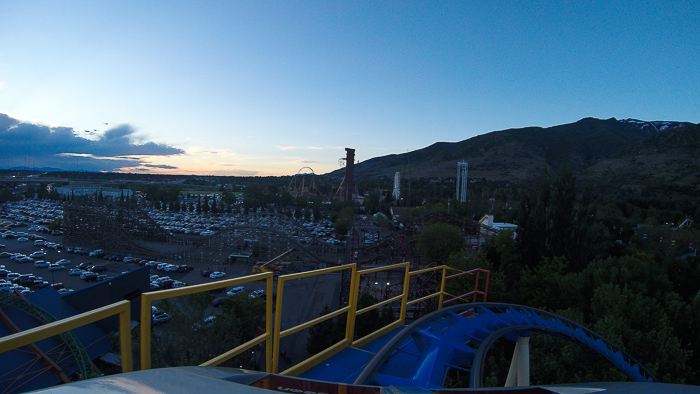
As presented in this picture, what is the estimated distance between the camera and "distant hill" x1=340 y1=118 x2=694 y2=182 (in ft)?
268

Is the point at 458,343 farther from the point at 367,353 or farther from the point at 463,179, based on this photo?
the point at 463,179

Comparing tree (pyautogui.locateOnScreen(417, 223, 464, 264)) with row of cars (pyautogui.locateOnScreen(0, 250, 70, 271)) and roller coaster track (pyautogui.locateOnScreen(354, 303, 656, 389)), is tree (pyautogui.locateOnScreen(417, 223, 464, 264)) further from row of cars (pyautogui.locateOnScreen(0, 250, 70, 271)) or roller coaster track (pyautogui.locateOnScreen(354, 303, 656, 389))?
row of cars (pyautogui.locateOnScreen(0, 250, 70, 271))

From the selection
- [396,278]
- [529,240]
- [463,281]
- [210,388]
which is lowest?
[396,278]

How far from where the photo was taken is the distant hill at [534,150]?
8175 cm

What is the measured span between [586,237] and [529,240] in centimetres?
212

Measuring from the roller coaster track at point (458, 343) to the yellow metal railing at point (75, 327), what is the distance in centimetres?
130

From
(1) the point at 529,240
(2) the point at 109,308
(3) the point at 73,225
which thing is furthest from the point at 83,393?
(3) the point at 73,225

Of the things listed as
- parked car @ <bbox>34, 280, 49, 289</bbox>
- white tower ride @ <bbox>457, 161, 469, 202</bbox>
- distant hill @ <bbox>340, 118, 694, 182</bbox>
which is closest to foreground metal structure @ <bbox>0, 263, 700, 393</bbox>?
parked car @ <bbox>34, 280, 49, 289</bbox>

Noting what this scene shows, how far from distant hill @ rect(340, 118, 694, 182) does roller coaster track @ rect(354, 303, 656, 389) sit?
70063mm

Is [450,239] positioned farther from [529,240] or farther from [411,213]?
[411,213]

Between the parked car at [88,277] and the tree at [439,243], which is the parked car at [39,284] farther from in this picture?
the tree at [439,243]

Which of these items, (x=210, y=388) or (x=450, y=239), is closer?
(x=210, y=388)

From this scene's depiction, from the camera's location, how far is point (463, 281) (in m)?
12.3

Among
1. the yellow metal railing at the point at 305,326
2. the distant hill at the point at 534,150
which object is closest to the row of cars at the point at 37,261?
the yellow metal railing at the point at 305,326
